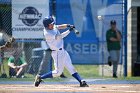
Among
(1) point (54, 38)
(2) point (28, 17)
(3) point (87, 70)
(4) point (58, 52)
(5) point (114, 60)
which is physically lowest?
(3) point (87, 70)

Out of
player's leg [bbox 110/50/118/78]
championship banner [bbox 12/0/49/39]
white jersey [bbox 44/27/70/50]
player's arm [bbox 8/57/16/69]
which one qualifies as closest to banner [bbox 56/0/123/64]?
player's leg [bbox 110/50/118/78]

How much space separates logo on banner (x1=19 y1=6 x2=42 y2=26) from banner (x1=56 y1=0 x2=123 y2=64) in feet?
2.28

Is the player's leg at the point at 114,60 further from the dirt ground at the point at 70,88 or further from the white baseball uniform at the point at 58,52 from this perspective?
the white baseball uniform at the point at 58,52

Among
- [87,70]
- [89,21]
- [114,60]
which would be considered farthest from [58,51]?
[87,70]

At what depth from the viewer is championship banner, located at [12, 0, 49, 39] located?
56.6 ft

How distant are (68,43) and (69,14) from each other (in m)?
0.95

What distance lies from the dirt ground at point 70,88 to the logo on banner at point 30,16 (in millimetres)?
3978

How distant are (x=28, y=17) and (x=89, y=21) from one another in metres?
1.99

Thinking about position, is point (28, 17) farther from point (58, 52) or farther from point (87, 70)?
point (58, 52)

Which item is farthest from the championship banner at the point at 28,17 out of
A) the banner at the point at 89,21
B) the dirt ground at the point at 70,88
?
the dirt ground at the point at 70,88

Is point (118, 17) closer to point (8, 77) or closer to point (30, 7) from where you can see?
point (30, 7)

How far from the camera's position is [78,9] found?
1759 cm

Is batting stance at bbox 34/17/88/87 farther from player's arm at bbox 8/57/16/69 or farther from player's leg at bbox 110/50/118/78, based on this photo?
player's leg at bbox 110/50/118/78

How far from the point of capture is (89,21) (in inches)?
691
